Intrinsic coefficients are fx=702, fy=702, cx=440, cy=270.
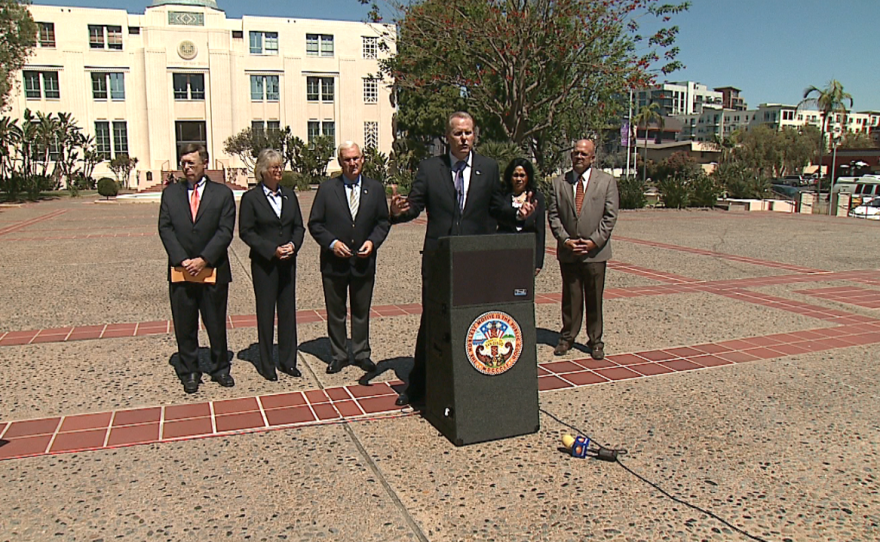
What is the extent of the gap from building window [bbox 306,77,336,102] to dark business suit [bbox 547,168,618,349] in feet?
178

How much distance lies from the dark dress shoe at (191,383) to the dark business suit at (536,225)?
96.3 inches

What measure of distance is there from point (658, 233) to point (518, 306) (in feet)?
47.8

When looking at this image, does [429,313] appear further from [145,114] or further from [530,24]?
[145,114]

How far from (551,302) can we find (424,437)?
4.56 metres

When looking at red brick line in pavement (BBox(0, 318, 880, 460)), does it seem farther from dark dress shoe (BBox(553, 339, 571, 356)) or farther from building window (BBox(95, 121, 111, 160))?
building window (BBox(95, 121, 111, 160))

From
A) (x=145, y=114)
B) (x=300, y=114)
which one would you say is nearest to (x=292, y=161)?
(x=300, y=114)

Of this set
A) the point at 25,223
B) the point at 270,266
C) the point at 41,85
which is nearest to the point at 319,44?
the point at 41,85

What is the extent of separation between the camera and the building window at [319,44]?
56.9m

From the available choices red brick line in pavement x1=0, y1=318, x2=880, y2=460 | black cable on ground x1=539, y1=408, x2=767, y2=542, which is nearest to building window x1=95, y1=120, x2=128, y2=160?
red brick line in pavement x1=0, y1=318, x2=880, y2=460

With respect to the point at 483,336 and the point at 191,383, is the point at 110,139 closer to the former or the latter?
the point at 191,383

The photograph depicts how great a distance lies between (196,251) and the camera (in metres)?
5.16

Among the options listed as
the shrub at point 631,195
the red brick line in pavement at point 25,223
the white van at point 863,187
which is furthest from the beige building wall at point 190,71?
the white van at point 863,187

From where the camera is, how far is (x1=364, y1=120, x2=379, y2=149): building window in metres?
58.4

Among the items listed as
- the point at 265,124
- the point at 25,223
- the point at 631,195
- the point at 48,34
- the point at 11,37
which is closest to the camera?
the point at 25,223
